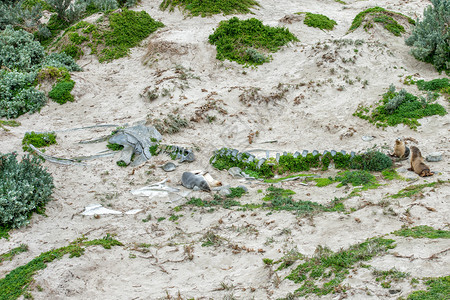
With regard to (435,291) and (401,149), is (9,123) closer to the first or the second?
(401,149)

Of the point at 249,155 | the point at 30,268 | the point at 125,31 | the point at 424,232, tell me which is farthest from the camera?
the point at 125,31

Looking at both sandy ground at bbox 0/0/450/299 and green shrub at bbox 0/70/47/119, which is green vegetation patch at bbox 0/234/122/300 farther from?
green shrub at bbox 0/70/47/119

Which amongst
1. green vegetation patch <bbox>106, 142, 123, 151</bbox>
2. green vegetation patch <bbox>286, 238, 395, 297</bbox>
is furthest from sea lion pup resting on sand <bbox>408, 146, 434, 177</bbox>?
green vegetation patch <bbox>106, 142, 123, 151</bbox>

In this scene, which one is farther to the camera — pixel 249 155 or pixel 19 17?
pixel 19 17

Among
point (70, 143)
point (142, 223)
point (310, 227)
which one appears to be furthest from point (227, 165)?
point (70, 143)

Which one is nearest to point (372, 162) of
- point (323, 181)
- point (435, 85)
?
point (323, 181)

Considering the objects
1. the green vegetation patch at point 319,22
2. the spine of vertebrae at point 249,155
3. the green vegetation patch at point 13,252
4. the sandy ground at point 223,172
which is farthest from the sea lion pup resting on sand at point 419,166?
the green vegetation patch at point 319,22
